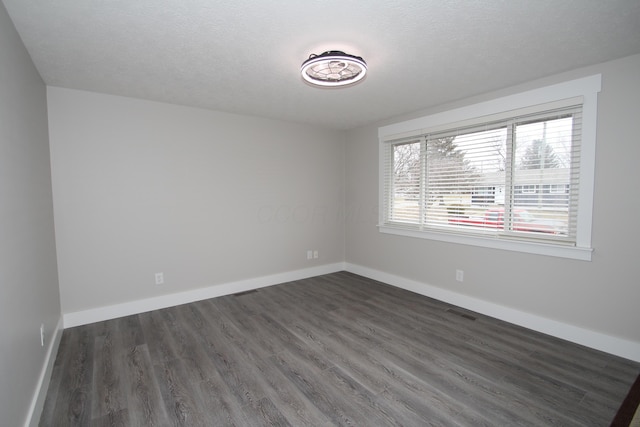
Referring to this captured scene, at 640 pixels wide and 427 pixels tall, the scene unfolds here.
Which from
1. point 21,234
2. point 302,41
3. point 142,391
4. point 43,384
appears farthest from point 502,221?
point 43,384

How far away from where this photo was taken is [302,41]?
2.14 meters

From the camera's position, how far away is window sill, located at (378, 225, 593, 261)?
2.66 m

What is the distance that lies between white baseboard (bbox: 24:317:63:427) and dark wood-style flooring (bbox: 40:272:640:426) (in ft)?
0.21

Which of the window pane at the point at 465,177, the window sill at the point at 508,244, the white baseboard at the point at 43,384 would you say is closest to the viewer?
the white baseboard at the point at 43,384

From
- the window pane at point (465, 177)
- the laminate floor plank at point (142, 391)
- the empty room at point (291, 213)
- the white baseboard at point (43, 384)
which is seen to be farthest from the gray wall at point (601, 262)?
the white baseboard at point (43, 384)

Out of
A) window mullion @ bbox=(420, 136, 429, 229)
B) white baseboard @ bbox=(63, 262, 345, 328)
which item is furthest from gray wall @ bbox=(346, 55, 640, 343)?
white baseboard @ bbox=(63, 262, 345, 328)

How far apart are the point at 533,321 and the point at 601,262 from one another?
81 cm

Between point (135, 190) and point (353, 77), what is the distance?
266cm

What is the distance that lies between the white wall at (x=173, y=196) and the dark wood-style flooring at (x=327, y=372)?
1.87 feet

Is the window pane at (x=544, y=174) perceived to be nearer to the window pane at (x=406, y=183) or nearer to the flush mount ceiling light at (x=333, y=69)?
the window pane at (x=406, y=183)

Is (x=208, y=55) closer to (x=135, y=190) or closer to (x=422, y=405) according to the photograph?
(x=135, y=190)

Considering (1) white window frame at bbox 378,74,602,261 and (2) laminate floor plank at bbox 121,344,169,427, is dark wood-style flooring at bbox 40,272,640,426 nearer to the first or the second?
(2) laminate floor plank at bbox 121,344,169,427

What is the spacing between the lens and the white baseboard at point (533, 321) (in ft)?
8.07

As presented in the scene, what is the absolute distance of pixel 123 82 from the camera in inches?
112
